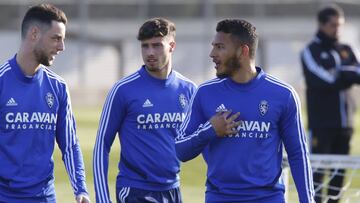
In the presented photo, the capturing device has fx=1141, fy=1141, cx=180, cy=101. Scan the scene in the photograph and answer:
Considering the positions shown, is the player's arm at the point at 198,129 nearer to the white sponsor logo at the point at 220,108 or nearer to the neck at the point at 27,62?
the white sponsor logo at the point at 220,108

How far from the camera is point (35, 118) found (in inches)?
274

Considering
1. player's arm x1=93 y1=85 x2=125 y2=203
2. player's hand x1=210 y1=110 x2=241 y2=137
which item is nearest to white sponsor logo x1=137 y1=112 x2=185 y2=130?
player's arm x1=93 y1=85 x2=125 y2=203

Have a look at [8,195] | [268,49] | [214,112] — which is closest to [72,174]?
[8,195]

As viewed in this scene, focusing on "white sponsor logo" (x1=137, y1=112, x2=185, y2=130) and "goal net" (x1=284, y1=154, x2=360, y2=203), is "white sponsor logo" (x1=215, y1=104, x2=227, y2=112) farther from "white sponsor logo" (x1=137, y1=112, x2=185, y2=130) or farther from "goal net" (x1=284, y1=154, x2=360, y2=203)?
"goal net" (x1=284, y1=154, x2=360, y2=203)

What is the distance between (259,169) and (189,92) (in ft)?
5.19

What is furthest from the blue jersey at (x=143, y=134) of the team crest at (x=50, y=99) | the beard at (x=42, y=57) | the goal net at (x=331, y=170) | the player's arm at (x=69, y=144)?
the goal net at (x=331, y=170)

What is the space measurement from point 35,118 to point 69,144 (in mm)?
307

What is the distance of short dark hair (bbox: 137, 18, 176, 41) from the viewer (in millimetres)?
7750

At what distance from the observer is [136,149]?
7672 mm

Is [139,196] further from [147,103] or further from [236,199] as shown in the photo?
[236,199]

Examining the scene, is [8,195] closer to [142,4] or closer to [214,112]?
[214,112]

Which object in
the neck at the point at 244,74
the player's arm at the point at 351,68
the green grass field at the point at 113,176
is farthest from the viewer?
the green grass field at the point at 113,176

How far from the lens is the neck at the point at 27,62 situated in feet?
23.3

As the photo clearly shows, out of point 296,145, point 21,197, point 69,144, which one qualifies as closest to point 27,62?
point 69,144
